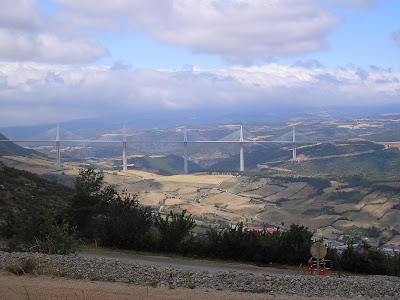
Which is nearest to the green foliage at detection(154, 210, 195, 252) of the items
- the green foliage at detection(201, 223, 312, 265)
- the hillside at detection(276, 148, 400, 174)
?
the green foliage at detection(201, 223, 312, 265)

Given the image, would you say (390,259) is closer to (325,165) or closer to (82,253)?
(82,253)

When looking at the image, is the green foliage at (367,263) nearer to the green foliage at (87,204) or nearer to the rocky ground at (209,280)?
the rocky ground at (209,280)

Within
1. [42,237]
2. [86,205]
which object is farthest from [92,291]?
[86,205]

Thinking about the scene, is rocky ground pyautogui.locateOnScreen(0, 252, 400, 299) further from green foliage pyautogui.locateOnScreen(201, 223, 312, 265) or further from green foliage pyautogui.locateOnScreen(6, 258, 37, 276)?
green foliage pyautogui.locateOnScreen(201, 223, 312, 265)

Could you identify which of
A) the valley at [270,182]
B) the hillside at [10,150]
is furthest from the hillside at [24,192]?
the hillside at [10,150]

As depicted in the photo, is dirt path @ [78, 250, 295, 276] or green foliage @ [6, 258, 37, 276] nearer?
green foliage @ [6, 258, 37, 276]

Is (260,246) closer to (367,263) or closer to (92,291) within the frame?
(367,263)
